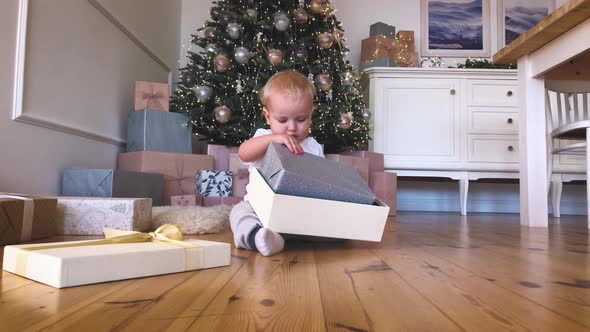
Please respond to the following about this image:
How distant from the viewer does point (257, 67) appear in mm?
2715

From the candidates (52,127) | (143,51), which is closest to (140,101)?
(143,51)

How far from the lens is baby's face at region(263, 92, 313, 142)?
1.29m

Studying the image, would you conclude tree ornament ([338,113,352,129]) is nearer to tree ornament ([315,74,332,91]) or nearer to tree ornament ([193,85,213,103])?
tree ornament ([315,74,332,91])

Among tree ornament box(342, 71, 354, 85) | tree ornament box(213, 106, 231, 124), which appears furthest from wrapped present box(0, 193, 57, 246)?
tree ornament box(342, 71, 354, 85)

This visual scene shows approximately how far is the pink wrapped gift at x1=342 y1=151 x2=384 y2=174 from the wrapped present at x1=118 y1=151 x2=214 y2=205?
99 centimetres

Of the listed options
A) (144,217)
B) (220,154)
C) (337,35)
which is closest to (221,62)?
(220,154)

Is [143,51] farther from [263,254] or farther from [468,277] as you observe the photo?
[468,277]

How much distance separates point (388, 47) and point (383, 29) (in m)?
0.15

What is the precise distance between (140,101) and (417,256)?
1.95 meters

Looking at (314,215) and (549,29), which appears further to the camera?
(549,29)

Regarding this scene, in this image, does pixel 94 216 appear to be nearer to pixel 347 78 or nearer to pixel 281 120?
pixel 281 120

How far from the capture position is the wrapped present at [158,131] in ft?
8.08

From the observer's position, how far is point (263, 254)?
3.30ft

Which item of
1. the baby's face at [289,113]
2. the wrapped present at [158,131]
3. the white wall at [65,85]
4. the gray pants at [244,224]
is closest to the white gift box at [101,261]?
the gray pants at [244,224]
